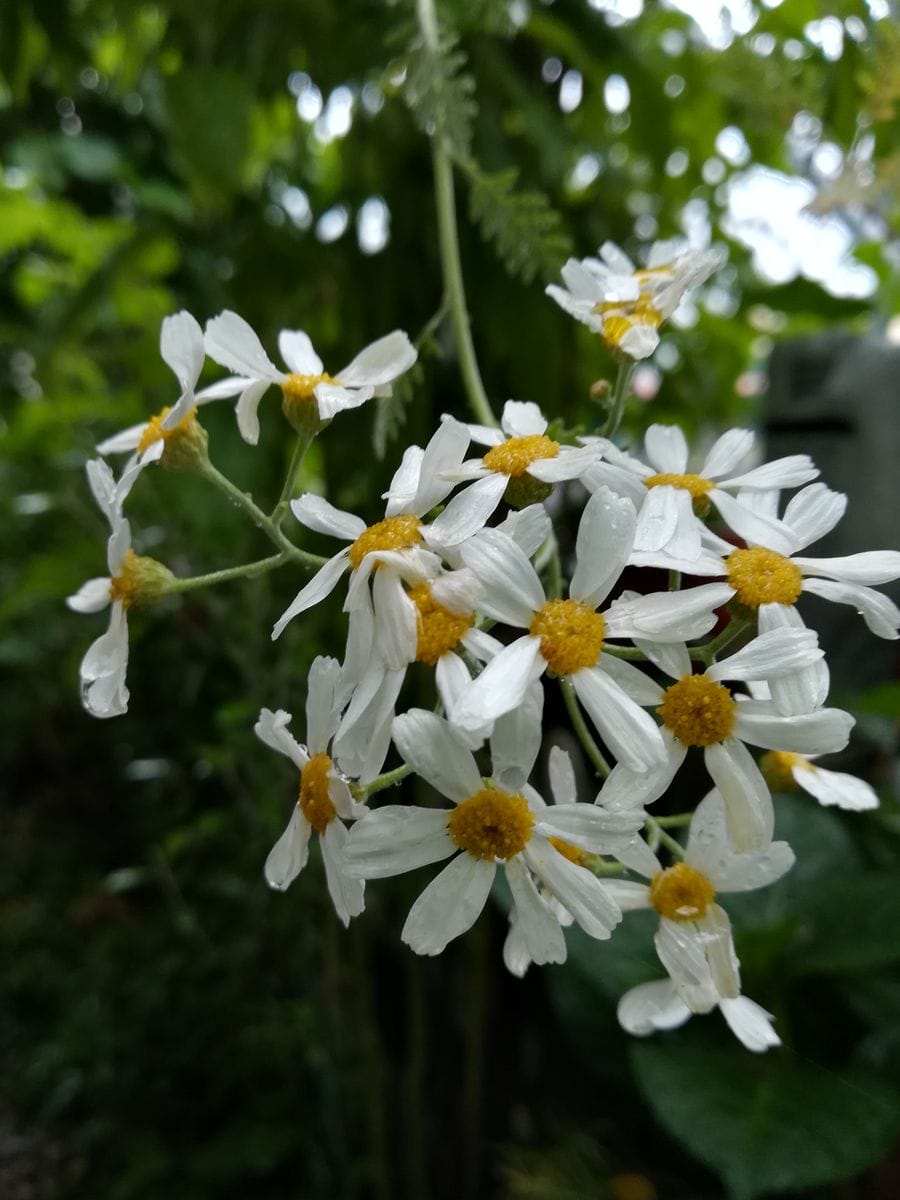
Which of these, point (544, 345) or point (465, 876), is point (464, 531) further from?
point (544, 345)

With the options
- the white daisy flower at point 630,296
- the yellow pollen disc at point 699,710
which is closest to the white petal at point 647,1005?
the yellow pollen disc at point 699,710

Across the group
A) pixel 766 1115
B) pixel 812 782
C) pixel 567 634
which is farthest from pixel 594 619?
pixel 766 1115

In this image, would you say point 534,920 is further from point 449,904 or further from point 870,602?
point 870,602

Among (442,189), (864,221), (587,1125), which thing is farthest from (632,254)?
(587,1125)

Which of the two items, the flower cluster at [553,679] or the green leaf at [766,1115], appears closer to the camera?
the flower cluster at [553,679]

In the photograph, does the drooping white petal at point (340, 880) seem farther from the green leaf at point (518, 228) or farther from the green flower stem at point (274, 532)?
the green leaf at point (518, 228)

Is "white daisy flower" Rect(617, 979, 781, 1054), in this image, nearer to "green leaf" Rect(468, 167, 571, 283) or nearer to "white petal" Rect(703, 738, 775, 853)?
"white petal" Rect(703, 738, 775, 853)

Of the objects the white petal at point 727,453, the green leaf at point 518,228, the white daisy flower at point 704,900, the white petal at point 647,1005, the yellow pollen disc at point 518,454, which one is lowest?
the white petal at point 647,1005

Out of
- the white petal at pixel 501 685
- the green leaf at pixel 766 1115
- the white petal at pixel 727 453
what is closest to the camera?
the white petal at pixel 501 685
